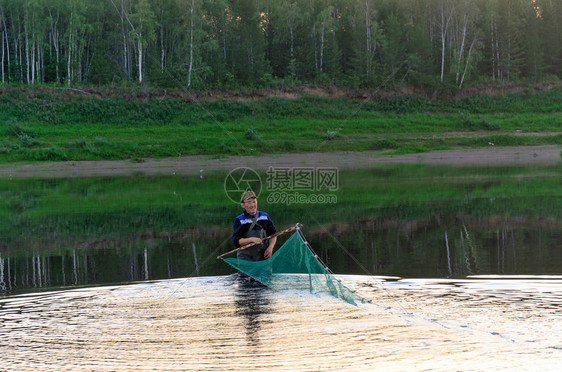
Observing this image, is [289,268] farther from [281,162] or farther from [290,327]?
[281,162]

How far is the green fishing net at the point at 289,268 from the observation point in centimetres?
1070

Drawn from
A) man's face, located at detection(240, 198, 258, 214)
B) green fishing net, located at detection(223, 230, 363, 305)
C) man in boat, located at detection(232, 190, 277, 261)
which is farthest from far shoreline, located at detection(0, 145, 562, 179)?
green fishing net, located at detection(223, 230, 363, 305)

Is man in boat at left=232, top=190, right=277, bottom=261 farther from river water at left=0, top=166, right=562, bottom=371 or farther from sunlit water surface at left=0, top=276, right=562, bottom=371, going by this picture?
sunlit water surface at left=0, top=276, right=562, bottom=371

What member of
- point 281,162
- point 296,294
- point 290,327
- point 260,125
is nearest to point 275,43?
point 260,125

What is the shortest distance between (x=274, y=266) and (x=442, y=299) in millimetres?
3082

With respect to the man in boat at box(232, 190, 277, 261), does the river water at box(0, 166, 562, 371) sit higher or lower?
lower

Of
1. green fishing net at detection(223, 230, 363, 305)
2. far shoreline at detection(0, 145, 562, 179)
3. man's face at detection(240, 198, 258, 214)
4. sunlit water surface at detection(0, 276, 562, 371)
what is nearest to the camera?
sunlit water surface at detection(0, 276, 562, 371)

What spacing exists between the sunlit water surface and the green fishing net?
270 mm

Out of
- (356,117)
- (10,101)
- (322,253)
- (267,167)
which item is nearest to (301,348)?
(322,253)

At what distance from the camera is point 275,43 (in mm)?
65812

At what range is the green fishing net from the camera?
421 inches

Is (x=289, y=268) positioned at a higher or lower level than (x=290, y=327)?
higher

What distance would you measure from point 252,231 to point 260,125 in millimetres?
37028

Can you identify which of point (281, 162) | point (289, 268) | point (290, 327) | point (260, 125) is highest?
point (260, 125)
